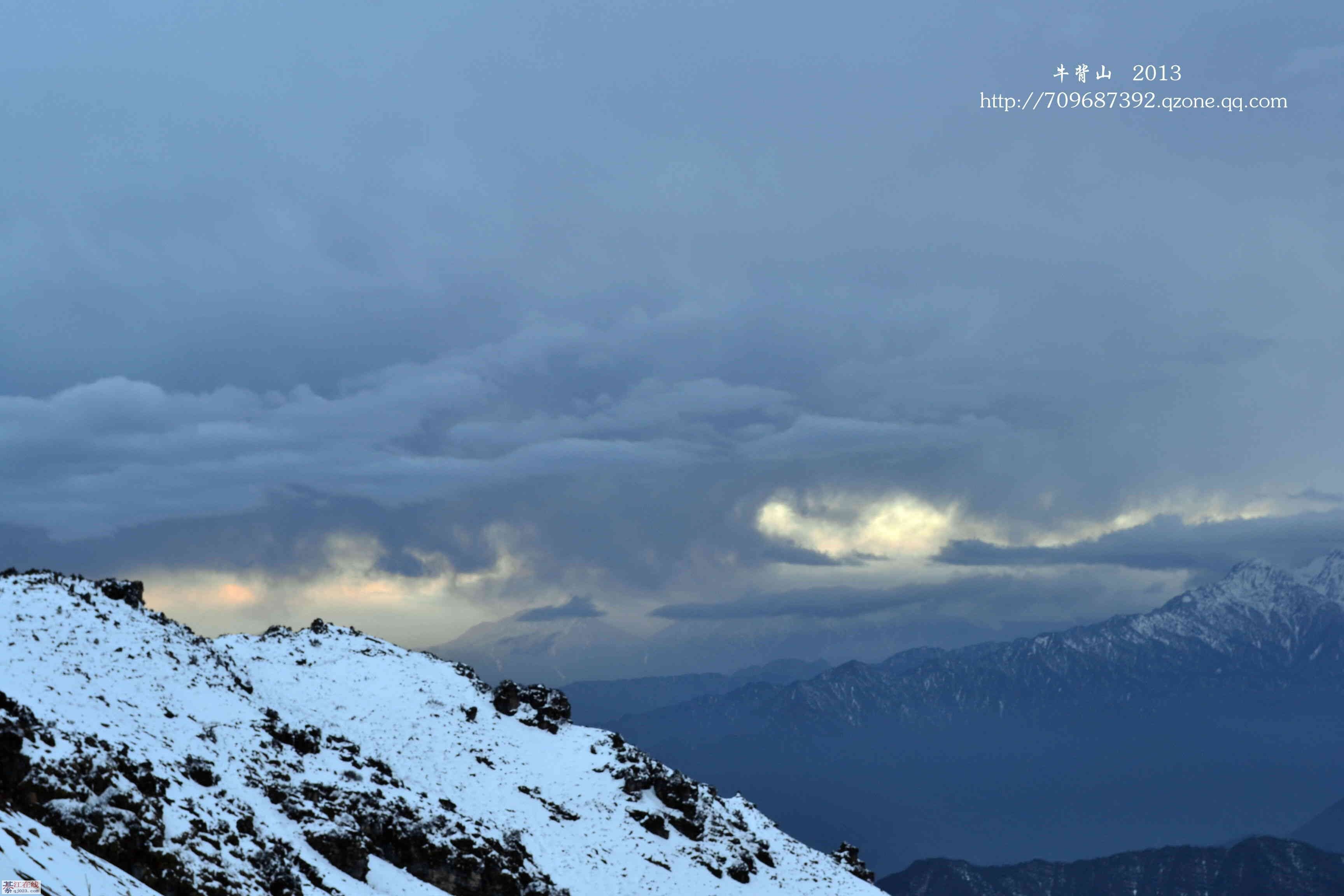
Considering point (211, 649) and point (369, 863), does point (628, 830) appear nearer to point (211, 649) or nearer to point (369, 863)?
point (369, 863)

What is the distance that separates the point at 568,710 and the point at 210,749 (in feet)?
168

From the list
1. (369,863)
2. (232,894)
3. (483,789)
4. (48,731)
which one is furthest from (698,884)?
(48,731)

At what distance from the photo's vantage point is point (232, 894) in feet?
121

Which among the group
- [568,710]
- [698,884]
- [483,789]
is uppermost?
[568,710]

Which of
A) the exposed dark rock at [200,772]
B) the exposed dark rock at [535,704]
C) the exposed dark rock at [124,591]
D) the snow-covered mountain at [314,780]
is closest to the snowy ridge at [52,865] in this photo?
the snow-covered mountain at [314,780]

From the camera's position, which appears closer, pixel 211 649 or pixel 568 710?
pixel 211 649

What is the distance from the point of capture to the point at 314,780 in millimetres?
58219

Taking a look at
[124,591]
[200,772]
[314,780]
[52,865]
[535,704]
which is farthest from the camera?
[535,704]

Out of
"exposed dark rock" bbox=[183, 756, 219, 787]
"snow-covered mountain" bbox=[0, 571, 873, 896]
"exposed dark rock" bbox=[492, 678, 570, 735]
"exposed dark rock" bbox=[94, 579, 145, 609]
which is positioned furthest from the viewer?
"exposed dark rock" bbox=[492, 678, 570, 735]

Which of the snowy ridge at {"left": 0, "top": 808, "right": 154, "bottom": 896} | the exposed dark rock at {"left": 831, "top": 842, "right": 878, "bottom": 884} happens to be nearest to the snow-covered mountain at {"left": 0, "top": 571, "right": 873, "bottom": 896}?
the snowy ridge at {"left": 0, "top": 808, "right": 154, "bottom": 896}

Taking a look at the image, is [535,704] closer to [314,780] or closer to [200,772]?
[314,780]

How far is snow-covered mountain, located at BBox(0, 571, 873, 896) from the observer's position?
36750 millimetres

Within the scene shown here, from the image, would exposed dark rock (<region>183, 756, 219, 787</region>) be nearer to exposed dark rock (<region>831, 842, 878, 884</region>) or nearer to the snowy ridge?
the snowy ridge

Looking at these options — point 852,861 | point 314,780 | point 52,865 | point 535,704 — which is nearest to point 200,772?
point 314,780
